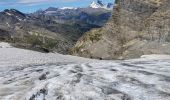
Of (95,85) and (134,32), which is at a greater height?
(134,32)

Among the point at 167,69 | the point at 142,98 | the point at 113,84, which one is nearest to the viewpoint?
Result: the point at 142,98

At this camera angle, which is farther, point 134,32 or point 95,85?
point 134,32

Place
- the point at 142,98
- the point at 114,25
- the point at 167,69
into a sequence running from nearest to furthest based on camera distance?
the point at 142,98 < the point at 167,69 < the point at 114,25

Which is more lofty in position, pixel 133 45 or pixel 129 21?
pixel 129 21

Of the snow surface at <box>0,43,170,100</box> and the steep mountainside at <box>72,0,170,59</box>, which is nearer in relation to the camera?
the snow surface at <box>0,43,170,100</box>

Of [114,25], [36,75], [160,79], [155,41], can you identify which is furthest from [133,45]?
[160,79]

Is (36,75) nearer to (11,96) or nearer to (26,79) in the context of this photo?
(26,79)

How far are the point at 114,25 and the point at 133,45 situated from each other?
938 centimetres

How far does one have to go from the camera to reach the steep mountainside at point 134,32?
48594 millimetres

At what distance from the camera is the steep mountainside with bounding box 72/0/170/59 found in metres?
48.6

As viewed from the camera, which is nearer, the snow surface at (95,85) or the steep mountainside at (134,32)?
the snow surface at (95,85)

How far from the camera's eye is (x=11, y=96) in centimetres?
1533

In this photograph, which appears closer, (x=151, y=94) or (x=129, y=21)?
(x=151, y=94)

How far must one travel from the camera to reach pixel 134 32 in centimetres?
5481
